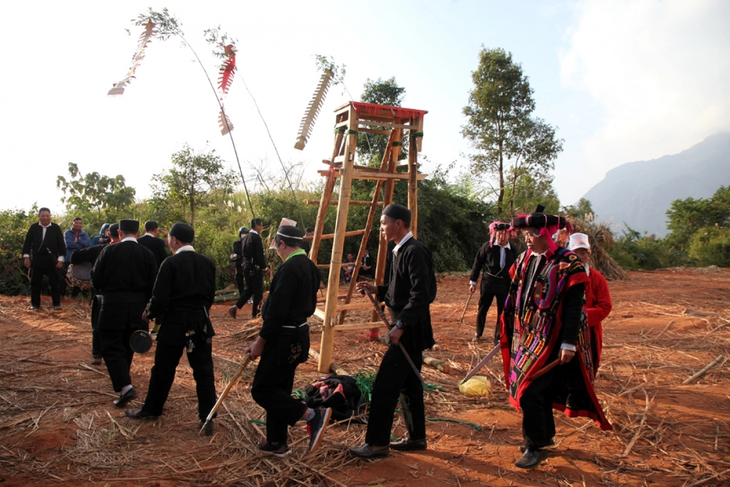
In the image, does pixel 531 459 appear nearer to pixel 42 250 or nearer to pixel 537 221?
Result: pixel 537 221

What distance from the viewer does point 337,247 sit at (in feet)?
19.5

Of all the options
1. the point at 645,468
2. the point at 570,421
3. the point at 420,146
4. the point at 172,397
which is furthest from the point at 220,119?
the point at 645,468

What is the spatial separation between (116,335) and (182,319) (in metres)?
1.21

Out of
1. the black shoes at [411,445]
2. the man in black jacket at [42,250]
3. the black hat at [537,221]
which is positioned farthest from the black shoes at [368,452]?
the man in black jacket at [42,250]

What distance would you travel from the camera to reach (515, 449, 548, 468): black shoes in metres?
3.66

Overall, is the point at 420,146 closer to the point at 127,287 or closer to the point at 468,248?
the point at 127,287

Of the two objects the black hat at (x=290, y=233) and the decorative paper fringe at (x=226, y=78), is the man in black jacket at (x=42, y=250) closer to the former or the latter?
the decorative paper fringe at (x=226, y=78)

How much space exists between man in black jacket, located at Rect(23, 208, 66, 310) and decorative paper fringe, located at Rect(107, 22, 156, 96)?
4828mm

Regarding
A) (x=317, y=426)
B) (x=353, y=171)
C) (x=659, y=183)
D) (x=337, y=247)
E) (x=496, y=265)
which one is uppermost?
(x=659, y=183)

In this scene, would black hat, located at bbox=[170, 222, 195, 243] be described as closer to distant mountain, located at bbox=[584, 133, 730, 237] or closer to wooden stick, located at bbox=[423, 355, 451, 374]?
wooden stick, located at bbox=[423, 355, 451, 374]

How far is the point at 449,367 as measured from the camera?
6.37 metres

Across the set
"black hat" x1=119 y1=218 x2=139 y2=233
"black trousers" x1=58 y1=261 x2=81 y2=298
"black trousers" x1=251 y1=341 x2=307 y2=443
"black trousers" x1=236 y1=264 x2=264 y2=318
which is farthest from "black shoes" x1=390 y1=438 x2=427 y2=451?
"black trousers" x1=58 y1=261 x2=81 y2=298

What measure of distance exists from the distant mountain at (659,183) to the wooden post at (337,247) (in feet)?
314

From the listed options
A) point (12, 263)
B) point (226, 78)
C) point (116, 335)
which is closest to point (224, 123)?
point (226, 78)
